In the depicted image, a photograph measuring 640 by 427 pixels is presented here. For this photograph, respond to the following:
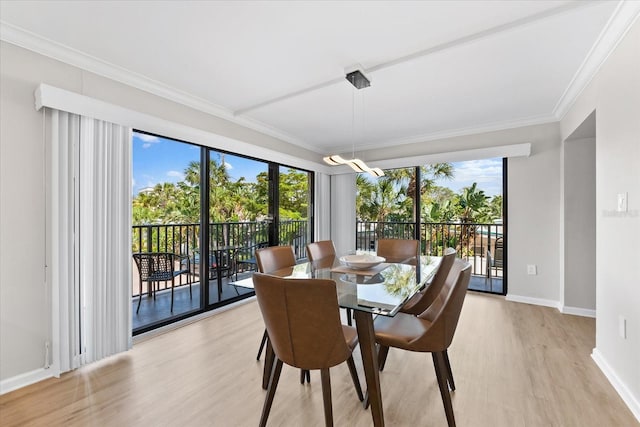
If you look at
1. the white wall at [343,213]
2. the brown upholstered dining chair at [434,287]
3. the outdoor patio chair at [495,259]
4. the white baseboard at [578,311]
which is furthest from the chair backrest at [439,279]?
the white wall at [343,213]

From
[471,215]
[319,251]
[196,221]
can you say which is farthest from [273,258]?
[471,215]

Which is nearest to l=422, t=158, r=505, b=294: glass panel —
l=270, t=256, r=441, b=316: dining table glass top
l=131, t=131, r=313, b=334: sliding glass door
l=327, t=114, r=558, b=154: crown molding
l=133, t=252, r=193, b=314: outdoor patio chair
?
l=327, t=114, r=558, b=154: crown molding

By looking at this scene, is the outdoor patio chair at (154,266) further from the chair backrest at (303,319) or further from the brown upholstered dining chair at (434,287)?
the brown upholstered dining chair at (434,287)

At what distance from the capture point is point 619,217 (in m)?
1.92

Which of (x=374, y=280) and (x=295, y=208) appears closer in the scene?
(x=374, y=280)

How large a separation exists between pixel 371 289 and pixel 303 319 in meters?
0.58

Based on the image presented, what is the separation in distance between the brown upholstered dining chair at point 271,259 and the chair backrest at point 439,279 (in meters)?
1.18

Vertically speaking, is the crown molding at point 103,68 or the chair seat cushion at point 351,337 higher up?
the crown molding at point 103,68

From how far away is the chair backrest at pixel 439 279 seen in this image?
1.98 m

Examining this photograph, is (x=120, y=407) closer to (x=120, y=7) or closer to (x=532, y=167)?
(x=120, y=7)

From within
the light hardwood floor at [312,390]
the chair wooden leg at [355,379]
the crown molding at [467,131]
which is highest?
the crown molding at [467,131]

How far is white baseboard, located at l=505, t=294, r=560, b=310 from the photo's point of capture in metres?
3.63

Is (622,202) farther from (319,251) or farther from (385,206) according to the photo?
(385,206)

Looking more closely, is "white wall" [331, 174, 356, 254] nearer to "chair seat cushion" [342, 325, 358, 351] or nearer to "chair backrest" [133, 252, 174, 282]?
"chair backrest" [133, 252, 174, 282]
